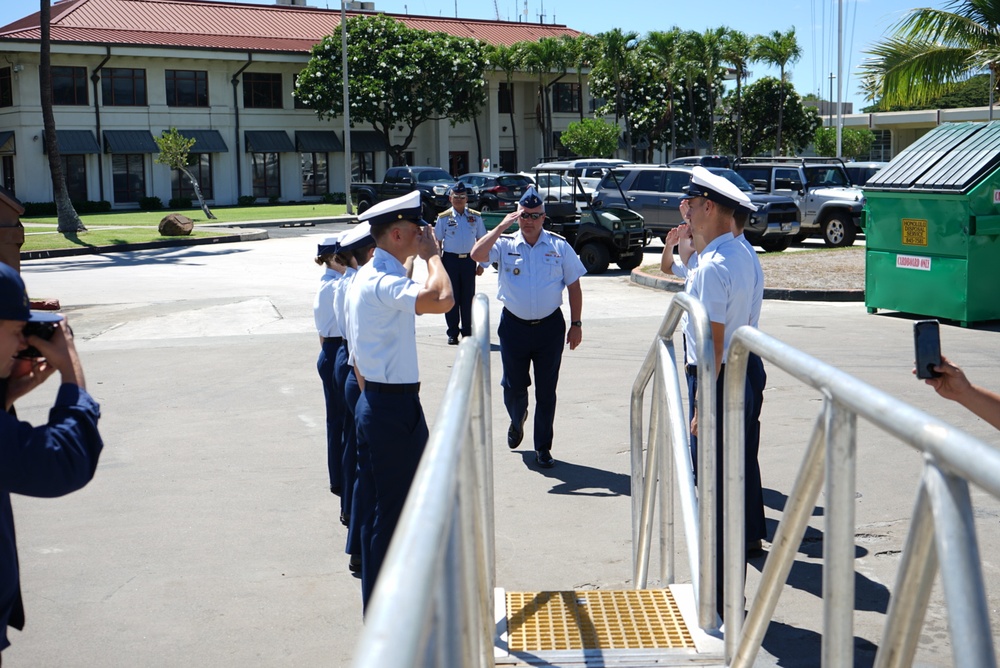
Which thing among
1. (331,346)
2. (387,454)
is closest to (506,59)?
(331,346)

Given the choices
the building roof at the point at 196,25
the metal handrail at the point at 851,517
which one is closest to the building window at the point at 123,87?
the building roof at the point at 196,25

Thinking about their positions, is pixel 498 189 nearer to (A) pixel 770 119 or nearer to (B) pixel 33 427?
(B) pixel 33 427

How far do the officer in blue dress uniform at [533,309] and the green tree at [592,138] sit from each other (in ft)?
153

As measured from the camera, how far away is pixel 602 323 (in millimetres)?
13742

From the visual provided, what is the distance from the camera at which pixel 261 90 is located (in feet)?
172

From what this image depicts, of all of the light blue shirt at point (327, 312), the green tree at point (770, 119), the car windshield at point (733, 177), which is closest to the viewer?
the light blue shirt at point (327, 312)

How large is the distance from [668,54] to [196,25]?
25.1 m

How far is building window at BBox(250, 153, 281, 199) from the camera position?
5197 cm

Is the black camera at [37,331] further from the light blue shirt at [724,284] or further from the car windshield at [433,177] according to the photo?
the car windshield at [433,177]

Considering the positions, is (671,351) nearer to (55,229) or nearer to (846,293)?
(846,293)

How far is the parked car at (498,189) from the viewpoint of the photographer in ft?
72.5

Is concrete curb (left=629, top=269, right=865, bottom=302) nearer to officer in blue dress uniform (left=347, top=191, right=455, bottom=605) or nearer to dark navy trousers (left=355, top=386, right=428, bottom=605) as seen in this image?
officer in blue dress uniform (left=347, top=191, right=455, bottom=605)

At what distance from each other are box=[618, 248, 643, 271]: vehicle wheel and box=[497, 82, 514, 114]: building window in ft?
140

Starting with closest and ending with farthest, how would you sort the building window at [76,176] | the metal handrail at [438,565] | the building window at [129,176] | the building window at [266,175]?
1. the metal handrail at [438,565]
2. the building window at [76,176]
3. the building window at [129,176]
4. the building window at [266,175]
